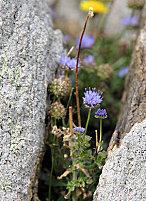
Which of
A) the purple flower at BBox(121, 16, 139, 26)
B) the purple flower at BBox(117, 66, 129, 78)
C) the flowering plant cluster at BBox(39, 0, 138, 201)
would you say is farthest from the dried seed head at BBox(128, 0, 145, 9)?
the purple flower at BBox(121, 16, 139, 26)

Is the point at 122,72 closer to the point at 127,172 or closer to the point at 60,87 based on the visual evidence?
the point at 60,87

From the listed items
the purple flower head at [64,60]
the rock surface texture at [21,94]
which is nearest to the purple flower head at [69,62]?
the purple flower head at [64,60]

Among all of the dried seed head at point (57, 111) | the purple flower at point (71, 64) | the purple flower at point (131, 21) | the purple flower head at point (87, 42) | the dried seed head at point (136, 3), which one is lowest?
the dried seed head at point (57, 111)

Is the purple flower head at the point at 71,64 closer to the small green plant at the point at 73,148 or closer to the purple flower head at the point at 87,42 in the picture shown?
the small green plant at the point at 73,148

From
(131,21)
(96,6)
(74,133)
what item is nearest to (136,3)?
(96,6)

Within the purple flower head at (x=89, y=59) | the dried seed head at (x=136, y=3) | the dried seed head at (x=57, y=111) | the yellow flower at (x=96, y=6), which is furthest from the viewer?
the yellow flower at (x=96, y=6)
